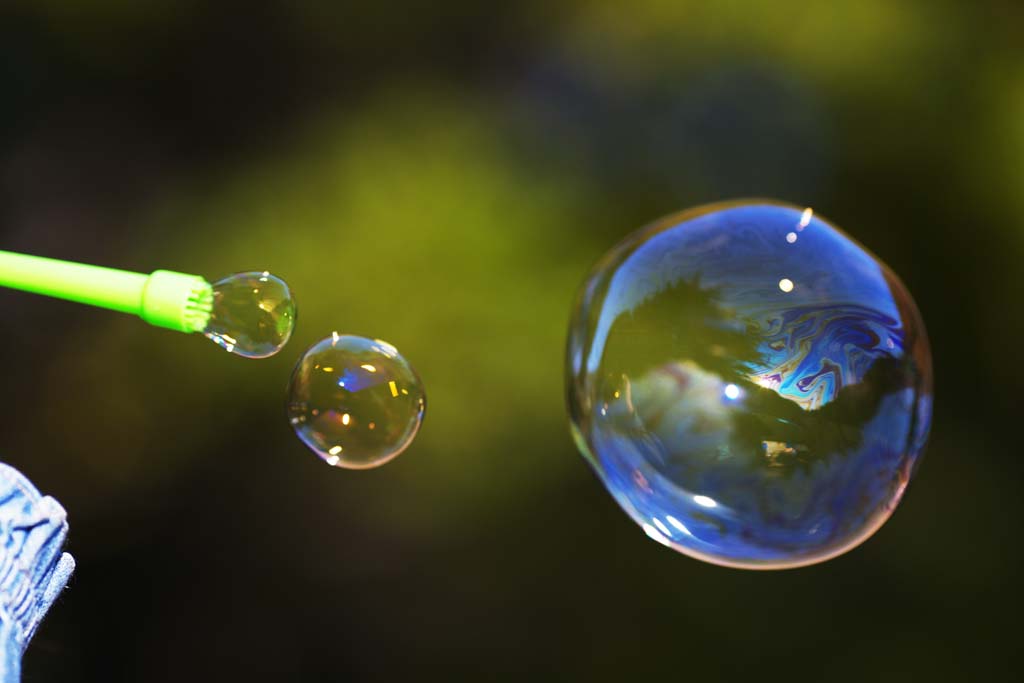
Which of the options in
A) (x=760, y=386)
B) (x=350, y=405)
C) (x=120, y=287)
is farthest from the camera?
(x=350, y=405)

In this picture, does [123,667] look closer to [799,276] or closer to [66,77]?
[66,77]

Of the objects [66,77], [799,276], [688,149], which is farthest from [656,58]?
[799,276]

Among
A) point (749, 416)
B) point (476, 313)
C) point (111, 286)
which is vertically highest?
point (476, 313)

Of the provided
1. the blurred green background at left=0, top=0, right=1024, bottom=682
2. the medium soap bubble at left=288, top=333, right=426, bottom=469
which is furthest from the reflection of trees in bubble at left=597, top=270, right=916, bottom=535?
the blurred green background at left=0, top=0, right=1024, bottom=682

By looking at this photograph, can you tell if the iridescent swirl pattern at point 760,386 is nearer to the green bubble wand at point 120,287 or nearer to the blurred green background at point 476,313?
the green bubble wand at point 120,287

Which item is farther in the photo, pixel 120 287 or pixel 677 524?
pixel 677 524

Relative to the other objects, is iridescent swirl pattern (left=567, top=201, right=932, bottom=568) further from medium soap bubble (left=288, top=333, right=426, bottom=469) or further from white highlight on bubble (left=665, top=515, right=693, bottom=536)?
medium soap bubble (left=288, top=333, right=426, bottom=469)

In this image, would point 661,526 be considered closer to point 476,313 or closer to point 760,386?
point 760,386

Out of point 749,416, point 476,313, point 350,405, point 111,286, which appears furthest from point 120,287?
point 476,313
